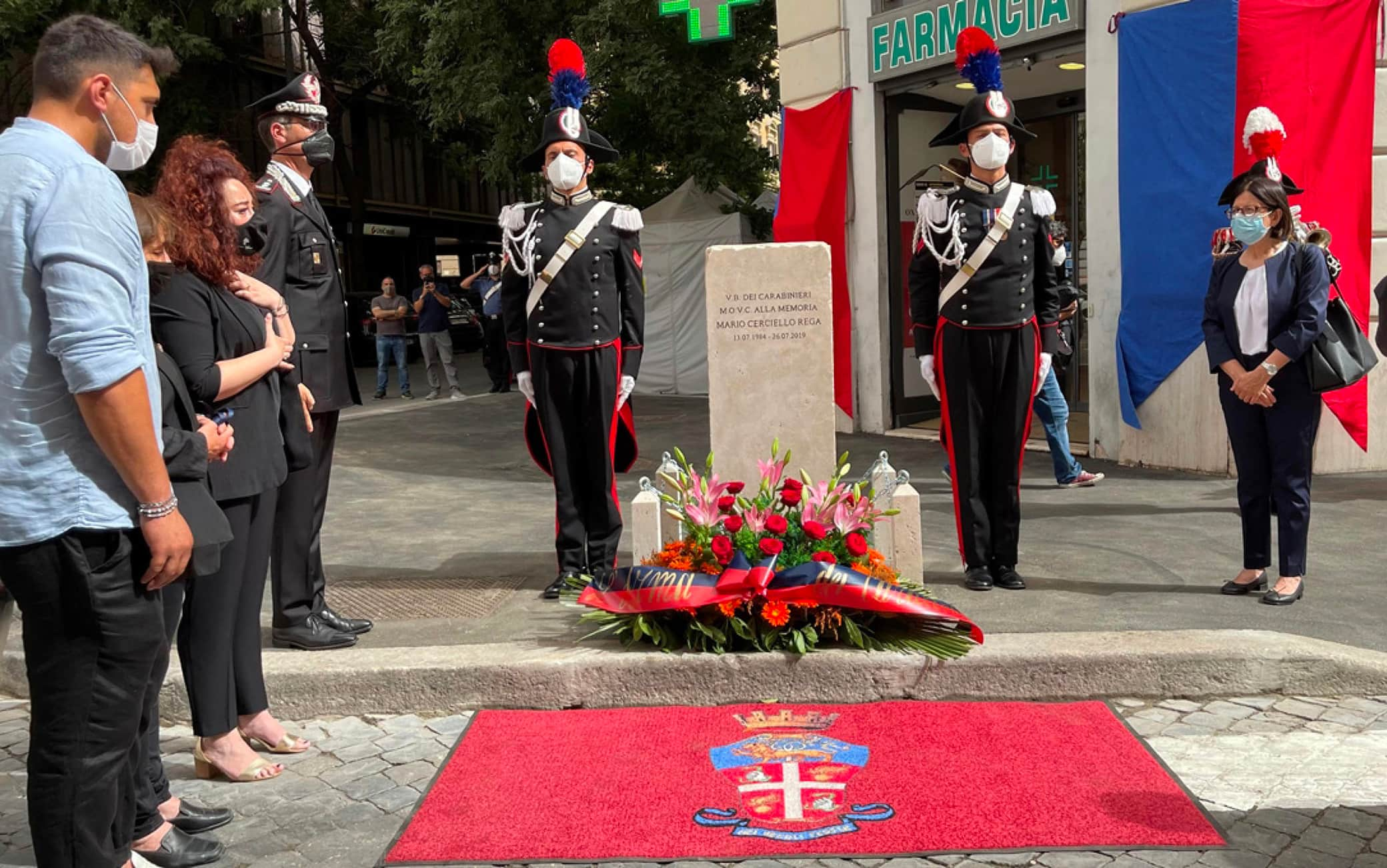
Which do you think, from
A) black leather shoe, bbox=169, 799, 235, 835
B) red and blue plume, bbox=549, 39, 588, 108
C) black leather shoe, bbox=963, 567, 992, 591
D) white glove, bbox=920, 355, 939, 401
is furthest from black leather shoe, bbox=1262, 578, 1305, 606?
black leather shoe, bbox=169, 799, 235, 835

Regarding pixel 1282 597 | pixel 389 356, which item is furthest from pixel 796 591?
pixel 389 356

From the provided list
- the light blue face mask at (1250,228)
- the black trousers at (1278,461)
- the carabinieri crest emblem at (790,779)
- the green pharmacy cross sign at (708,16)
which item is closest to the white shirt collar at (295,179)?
the carabinieri crest emblem at (790,779)

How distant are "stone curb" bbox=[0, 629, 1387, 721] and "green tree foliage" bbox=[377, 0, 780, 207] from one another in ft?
46.4

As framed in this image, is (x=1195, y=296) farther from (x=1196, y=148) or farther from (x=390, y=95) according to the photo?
(x=390, y=95)

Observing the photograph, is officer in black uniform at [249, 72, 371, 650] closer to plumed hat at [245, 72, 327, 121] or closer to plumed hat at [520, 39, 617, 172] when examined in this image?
plumed hat at [245, 72, 327, 121]

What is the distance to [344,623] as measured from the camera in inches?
221

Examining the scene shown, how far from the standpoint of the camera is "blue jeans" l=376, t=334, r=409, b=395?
19.2 meters

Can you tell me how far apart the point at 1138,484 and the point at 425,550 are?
4.94 m

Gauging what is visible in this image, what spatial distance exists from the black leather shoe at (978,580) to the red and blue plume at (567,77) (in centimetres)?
295

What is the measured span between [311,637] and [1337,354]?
4.56 m

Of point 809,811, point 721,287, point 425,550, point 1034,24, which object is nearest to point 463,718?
point 809,811

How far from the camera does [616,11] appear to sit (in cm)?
1812

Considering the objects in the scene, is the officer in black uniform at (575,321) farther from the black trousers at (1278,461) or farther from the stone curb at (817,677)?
the black trousers at (1278,461)

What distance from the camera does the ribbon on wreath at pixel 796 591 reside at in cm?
503
